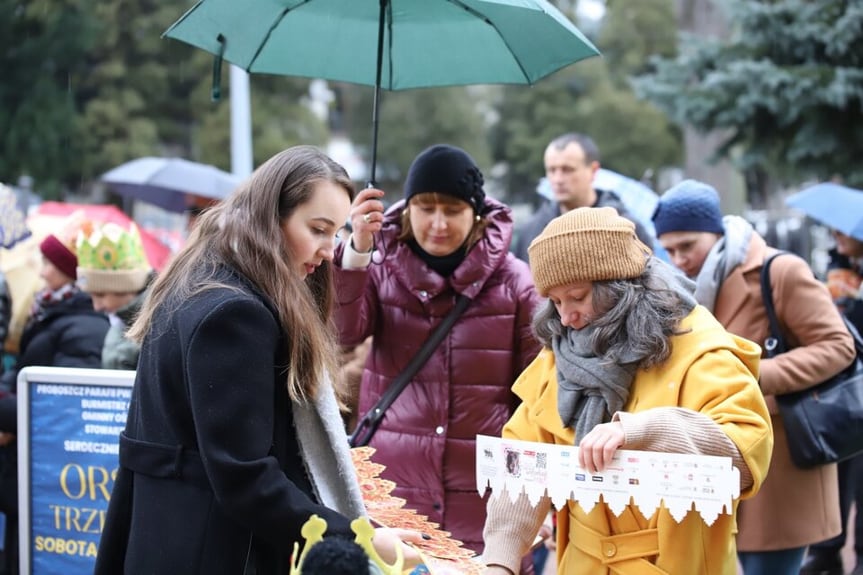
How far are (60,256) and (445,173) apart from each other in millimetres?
2820

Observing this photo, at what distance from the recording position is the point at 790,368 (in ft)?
14.2

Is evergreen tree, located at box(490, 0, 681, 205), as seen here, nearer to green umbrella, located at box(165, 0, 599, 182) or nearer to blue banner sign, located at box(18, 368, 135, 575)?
green umbrella, located at box(165, 0, 599, 182)

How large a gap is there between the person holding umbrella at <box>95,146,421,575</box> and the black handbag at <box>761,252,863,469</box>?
2.37 m

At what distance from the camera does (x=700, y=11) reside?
57.8 feet

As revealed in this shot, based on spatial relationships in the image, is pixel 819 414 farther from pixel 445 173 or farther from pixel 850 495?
pixel 850 495

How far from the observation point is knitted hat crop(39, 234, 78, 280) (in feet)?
19.2

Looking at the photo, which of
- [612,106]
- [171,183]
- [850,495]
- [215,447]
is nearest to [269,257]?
[215,447]

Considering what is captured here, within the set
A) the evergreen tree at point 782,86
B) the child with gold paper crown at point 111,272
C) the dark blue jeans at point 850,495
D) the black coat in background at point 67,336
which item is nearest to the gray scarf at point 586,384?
the black coat in background at point 67,336

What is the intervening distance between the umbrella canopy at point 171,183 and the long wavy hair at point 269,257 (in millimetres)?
7617

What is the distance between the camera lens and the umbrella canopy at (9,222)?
6.14 m

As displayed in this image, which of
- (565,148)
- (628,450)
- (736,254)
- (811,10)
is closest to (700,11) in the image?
(811,10)

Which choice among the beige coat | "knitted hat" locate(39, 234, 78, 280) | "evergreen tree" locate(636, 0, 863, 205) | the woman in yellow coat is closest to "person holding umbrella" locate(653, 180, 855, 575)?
the beige coat

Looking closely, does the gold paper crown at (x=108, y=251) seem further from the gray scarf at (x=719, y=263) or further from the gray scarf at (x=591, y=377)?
the gray scarf at (x=591, y=377)

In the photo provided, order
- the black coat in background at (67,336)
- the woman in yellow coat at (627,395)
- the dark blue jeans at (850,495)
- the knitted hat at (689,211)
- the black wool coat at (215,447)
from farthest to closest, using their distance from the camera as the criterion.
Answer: the dark blue jeans at (850,495)
the black coat in background at (67,336)
the knitted hat at (689,211)
the woman in yellow coat at (627,395)
the black wool coat at (215,447)
